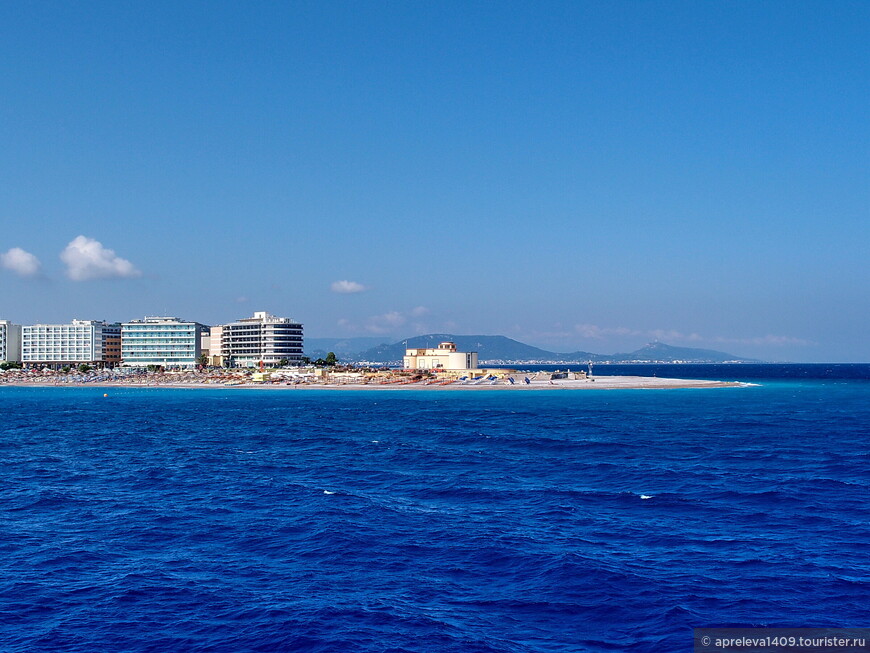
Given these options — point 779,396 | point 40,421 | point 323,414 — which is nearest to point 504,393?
point 779,396

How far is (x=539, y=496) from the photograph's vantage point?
138 feet

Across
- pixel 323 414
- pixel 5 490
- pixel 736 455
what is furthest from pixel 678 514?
pixel 323 414

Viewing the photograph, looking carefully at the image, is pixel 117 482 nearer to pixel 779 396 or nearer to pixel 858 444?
pixel 858 444

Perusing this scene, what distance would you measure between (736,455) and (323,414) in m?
62.8

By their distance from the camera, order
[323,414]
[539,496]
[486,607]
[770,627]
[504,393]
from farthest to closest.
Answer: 1. [504,393]
2. [323,414]
3. [539,496]
4. [486,607]
5. [770,627]

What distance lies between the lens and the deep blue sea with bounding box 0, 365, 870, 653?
22.9m

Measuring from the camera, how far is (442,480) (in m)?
47.6

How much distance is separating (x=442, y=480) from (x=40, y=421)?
71.0 metres

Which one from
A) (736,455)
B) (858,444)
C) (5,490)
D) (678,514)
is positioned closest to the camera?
(678,514)

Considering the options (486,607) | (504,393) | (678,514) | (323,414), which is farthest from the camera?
(504,393)

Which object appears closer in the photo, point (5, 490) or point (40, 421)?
point (5, 490)

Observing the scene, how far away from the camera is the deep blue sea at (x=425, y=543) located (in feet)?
75.0

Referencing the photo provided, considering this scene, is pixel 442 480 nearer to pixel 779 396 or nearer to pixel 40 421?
pixel 40 421

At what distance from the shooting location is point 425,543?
1255 inches
